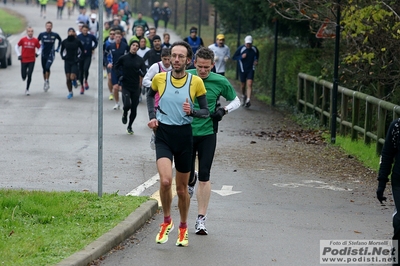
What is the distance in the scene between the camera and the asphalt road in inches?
341

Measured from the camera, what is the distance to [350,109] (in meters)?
19.8

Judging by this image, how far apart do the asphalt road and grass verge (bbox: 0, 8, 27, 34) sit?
3208 centimetres

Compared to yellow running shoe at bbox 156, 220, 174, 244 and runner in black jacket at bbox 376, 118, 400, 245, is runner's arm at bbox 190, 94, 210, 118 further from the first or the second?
runner in black jacket at bbox 376, 118, 400, 245

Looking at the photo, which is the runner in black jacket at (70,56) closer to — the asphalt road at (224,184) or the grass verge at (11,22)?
the asphalt road at (224,184)

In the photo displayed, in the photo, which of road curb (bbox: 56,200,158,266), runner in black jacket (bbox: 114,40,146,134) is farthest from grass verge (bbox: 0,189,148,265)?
runner in black jacket (bbox: 114,40,146,134)

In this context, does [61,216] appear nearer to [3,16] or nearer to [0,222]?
[0,222]

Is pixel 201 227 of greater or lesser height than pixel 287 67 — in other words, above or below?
below

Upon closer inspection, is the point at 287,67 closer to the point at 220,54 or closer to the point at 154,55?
the point at 220,54

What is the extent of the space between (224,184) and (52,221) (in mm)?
4152

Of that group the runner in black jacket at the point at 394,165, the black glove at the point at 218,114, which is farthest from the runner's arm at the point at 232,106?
the runner in black jacket at the point at 394,165

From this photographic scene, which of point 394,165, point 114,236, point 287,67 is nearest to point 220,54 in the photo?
point 287,67

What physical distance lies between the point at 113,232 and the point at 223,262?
1.24 metres

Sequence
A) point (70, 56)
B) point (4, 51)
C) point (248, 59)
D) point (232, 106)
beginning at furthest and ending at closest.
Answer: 1. point (4, 51)
2. point (248, 59)
3. point (70, 56)
4. point (232, 106)

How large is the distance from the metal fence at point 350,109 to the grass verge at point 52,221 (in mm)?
6184
